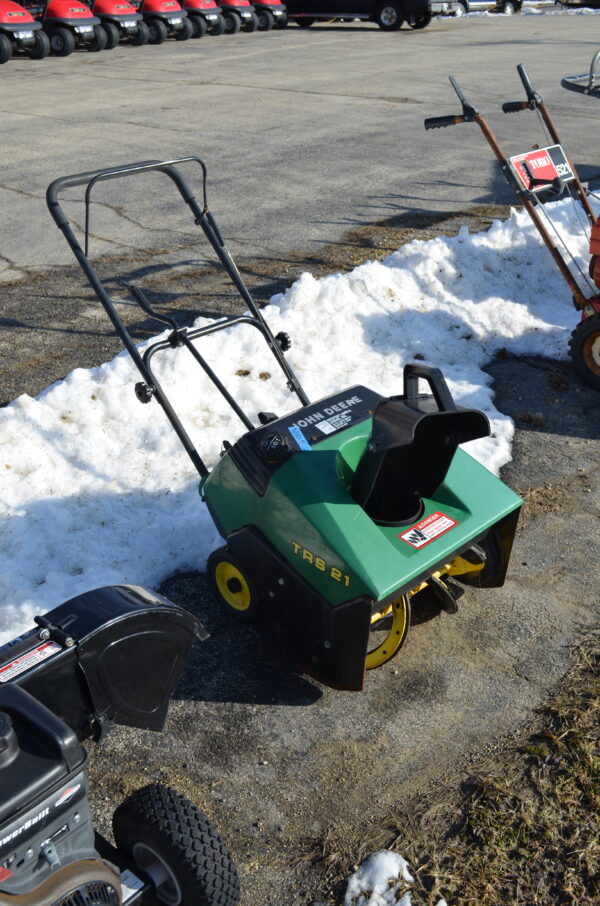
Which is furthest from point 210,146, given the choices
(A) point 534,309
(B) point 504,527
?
(B) point 504,527

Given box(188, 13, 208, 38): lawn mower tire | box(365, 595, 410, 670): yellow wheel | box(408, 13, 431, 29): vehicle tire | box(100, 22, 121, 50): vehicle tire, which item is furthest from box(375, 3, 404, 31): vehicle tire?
box(365, 595, 410, 670): yellow wheel

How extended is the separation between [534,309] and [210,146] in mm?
6225

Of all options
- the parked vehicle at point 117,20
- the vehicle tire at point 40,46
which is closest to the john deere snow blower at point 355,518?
the vehicle tire at point 40,46

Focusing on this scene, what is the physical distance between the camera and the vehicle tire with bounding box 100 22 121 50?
1938cm

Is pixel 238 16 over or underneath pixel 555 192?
over

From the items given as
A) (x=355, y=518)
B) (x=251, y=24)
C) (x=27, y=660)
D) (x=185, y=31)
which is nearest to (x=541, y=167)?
(x=355, y=518)

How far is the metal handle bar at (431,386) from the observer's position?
2990mm

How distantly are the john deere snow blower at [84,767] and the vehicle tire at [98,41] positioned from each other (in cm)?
1936

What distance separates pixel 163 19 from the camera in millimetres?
20078

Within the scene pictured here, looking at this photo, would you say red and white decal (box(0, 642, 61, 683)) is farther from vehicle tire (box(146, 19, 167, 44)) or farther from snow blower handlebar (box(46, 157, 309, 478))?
vehicle tire (box(146, 19, 167, 44))

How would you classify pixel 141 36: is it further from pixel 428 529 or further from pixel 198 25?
pixel 428 529

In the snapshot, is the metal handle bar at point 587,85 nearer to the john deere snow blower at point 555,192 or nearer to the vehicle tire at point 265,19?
the john deere snow blower at point 555,192

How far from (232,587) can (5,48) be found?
1682 centimetres

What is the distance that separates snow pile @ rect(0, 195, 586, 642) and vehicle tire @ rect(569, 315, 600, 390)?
0.50 meters
